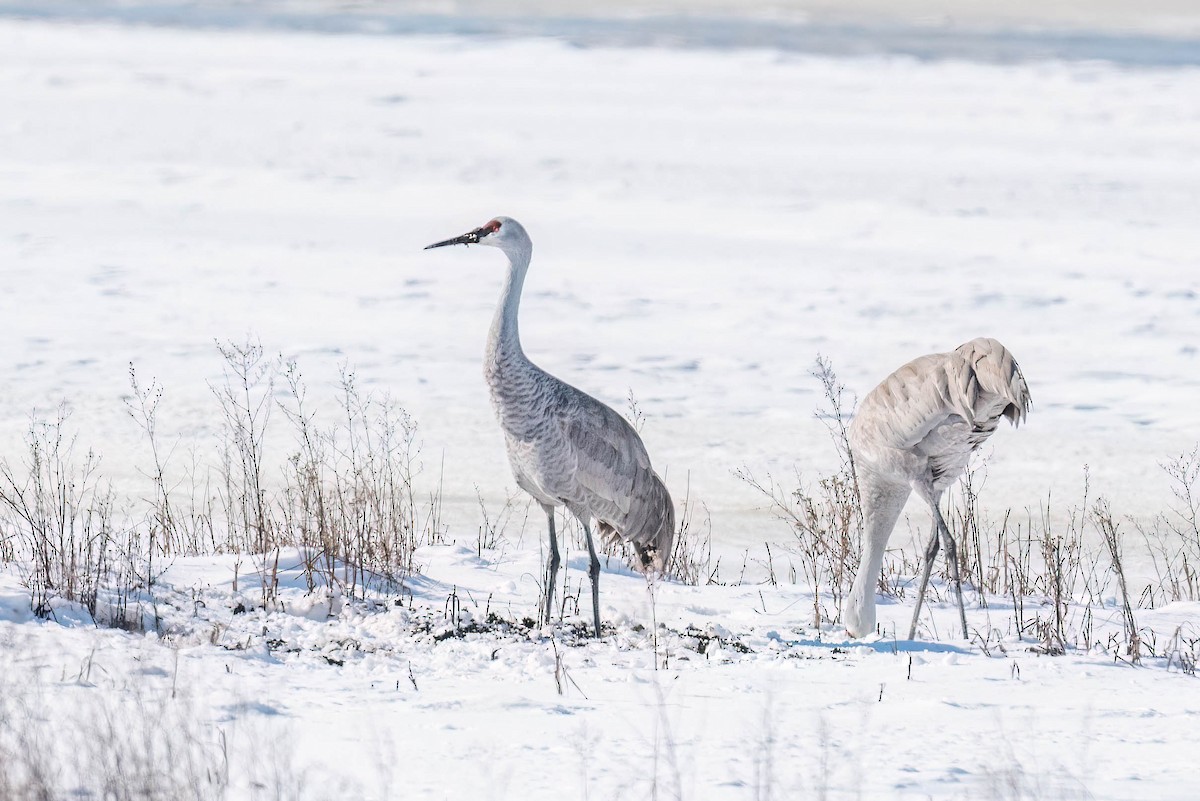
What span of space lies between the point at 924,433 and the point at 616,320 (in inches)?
251

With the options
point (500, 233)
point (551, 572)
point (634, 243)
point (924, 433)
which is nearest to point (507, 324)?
point (500, 233)

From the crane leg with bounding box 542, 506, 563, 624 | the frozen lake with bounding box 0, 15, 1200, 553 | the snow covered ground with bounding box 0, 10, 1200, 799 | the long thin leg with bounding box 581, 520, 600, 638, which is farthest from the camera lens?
the frozen lake with bounding box 0, 15, 1200, 553

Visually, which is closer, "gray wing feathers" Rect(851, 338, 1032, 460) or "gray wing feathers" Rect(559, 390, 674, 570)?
"gray wing feathers" Rect(851, 338, 1032, 460)

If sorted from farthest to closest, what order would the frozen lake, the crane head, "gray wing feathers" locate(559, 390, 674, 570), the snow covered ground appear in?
the frozen lake → the crane head → "gray wing feathers" locate(559, 390, 674, 570) → the snow covered ground

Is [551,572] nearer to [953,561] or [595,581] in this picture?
[595,581]

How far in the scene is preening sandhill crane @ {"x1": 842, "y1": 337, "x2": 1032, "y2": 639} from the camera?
17.8 ft

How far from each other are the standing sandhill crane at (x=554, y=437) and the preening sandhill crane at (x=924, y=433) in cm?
88

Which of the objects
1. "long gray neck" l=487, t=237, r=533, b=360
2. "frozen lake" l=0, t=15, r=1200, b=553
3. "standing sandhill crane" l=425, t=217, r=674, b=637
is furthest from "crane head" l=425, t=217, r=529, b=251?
"frozen lake" l=0, t=15, r=1200, b=553

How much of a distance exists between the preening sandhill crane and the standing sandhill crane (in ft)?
2.87

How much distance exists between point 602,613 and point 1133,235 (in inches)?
409

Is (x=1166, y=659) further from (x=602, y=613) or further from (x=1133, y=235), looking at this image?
(x=1133, y=235)

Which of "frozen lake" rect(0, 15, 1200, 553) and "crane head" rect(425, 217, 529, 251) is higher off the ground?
"frozen lake" rect(0, 15, 1200, 553)

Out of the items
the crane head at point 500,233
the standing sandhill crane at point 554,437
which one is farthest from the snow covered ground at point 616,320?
the crane head at point 500,233

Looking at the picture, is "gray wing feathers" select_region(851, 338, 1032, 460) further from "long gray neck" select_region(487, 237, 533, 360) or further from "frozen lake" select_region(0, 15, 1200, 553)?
"frozen lake" select_region(0, 15, 1200, 553)
